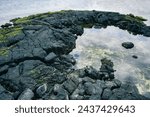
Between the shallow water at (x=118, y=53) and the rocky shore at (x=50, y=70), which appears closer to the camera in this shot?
the rocky shore at (x=50, y=70)

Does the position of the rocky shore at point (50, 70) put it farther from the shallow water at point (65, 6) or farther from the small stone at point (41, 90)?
the shallow water at point (65, 6)

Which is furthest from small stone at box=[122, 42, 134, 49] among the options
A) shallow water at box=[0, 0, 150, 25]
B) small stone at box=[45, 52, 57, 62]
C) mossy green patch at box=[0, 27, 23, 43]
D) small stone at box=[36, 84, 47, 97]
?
small stone at box=[36, 84, 47, 97]

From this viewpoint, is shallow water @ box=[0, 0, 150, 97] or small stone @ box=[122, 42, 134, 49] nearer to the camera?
shallow water @ box=[0, 0, 150, 97]

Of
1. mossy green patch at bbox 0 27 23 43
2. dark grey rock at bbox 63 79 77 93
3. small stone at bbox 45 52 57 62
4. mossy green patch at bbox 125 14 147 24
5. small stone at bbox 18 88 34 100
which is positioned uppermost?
mossy green patch at bbox 125 14 147 24

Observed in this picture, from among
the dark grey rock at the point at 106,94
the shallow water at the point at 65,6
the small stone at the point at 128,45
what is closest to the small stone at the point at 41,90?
the dark grey rock at the point at 106,94

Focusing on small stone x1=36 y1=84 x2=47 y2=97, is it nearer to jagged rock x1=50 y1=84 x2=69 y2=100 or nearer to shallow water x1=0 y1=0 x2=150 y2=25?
jagged rock x1=50 y1=84 x2=69 y2=100

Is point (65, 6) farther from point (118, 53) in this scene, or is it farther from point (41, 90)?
point (41, 90)
